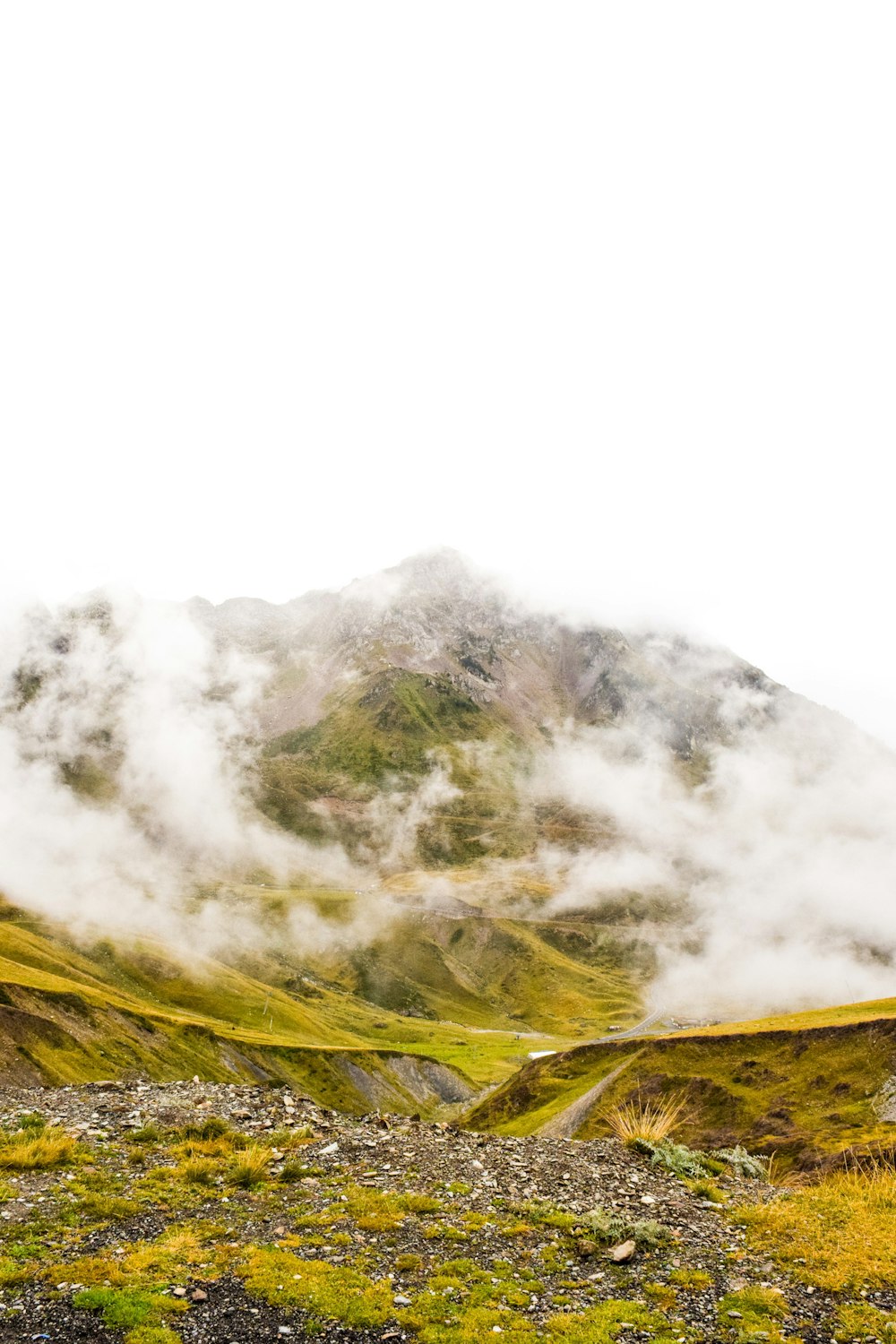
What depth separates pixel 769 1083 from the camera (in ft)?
202

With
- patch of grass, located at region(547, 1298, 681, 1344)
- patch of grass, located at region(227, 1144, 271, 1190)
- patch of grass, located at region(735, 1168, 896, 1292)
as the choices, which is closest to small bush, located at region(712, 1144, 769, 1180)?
patch of grass, located at region(735, 1168, 896, 1292)

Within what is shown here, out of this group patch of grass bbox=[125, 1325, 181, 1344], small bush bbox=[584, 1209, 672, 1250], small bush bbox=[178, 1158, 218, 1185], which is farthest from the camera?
small bush bbox=[178, 1158, 218, 1185]

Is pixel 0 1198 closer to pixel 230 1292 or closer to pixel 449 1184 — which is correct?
pixel 230 1292

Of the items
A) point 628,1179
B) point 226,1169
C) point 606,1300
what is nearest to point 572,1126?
point 628,1179

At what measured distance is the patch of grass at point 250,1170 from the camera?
993 inches

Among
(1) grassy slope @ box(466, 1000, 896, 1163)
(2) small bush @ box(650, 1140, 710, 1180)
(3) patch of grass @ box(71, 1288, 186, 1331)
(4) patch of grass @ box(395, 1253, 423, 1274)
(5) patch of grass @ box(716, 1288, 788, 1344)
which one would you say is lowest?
(1) grassy slope @ box(466, 1000, 896, 1163)

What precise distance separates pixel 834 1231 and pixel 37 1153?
2709cm

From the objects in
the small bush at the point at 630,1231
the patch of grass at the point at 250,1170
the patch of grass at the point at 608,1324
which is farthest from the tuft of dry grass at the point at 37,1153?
the small bush at the point at 630,1231

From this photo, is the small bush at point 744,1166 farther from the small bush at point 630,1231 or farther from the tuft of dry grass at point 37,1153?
the tuft of dry grass at point 37,1153

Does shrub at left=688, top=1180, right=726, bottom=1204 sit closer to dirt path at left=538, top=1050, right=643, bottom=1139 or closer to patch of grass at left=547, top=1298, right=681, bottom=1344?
patch of grass at left=547, top=1298, right=681, bottom=1344

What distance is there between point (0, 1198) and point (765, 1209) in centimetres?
2502

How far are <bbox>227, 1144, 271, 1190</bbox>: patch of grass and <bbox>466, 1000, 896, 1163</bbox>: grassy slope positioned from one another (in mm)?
36057

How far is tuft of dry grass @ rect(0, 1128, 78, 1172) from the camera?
24.9 metres

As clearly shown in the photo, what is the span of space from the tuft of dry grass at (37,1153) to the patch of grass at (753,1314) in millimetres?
22341
